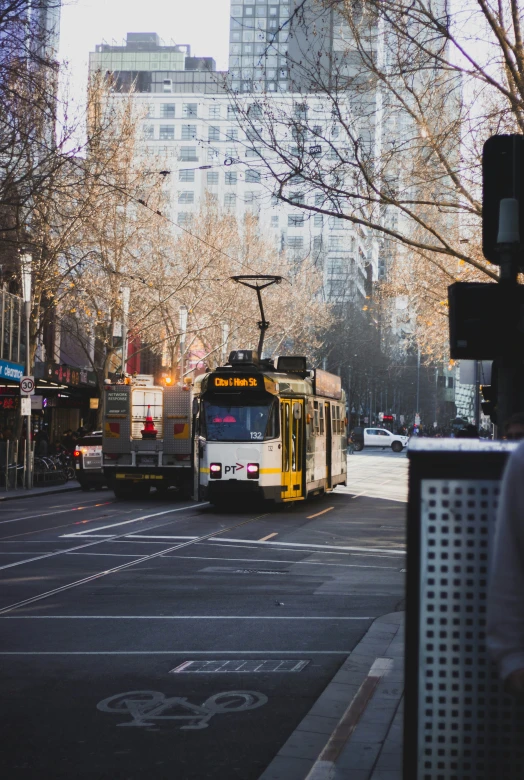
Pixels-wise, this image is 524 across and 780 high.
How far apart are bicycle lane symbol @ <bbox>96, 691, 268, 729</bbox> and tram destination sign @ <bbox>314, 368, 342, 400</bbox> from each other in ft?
70.5

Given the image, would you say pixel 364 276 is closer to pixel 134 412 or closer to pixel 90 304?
pixel 90 304

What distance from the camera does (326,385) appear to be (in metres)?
31.1

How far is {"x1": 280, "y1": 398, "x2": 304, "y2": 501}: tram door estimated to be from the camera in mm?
26172

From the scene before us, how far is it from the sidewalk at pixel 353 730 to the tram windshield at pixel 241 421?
1644cm

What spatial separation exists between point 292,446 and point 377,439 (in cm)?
6714

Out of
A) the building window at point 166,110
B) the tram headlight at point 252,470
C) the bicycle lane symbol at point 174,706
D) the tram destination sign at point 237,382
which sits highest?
the building window at point 166,110

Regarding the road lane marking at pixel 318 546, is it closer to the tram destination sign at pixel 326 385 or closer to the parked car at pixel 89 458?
the tram destination sign at pixel 326 385

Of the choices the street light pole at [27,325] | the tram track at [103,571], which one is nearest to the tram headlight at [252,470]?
the tram track at [103,571]

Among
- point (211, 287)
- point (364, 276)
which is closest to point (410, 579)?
point (211, 287)

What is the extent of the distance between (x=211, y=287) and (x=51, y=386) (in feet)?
59.1

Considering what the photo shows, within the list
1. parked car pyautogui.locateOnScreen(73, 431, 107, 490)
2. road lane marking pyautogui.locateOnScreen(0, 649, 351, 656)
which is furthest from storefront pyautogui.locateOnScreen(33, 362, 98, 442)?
road lane marking pyautogui.locateOnScreen(0, 649, 351, 656)

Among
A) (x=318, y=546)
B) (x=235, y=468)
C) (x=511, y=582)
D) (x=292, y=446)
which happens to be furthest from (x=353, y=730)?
(x=292, y=446)

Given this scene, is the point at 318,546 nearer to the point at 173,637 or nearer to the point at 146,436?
the point at 173,637

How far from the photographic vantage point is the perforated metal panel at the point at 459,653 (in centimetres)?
370
